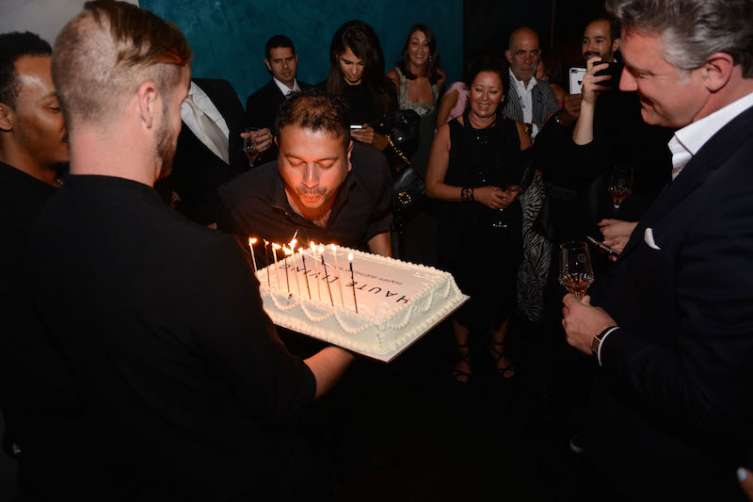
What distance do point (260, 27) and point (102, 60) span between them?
490 centimetres

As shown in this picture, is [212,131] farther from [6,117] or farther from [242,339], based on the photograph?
[242,339]

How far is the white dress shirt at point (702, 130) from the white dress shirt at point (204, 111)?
329 centimetres

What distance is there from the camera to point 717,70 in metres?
1.47

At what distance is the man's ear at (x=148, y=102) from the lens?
119cm

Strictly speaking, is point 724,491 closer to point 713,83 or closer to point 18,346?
point 713,83

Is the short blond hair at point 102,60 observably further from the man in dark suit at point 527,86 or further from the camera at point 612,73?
the man in dark suit at point 527,86

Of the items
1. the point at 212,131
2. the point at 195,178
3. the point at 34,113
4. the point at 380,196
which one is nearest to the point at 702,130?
the point at 380,196

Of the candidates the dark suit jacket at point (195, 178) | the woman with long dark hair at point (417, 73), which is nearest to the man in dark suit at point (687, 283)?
the dark suit jacket at point (195, 178)

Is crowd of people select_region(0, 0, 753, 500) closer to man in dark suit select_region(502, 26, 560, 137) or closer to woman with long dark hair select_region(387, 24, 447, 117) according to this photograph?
man in dark suit select_region(502, 26, 560, 137)

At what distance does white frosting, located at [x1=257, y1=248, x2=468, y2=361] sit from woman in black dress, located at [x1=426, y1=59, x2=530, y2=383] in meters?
1.45

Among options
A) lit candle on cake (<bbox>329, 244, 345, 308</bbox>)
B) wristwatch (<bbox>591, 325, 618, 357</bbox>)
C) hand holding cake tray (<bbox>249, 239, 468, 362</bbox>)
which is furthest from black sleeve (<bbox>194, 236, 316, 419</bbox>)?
wristwatch (<bbox>591, 325, 618, 357</bbox>)

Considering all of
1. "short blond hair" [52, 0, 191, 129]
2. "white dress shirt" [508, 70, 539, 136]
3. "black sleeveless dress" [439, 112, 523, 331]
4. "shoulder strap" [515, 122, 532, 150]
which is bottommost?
"black sleeveless dress" [439, 112, 523, 331]

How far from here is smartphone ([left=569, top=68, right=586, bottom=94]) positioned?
3.85 meters

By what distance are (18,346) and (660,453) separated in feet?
6.71
